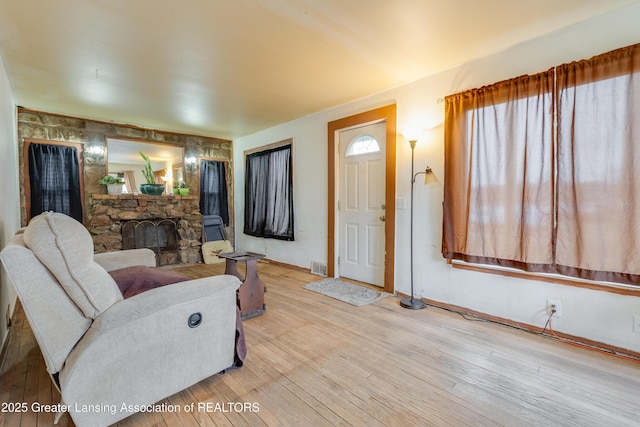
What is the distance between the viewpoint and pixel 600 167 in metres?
2.06

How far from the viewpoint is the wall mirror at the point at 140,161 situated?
4758 mm

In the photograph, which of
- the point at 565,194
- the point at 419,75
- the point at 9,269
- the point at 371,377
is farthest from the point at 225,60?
the point at 565,194

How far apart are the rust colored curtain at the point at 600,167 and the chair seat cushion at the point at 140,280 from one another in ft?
9.62

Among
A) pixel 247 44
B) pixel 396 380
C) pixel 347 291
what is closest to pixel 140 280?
pixel 396 380

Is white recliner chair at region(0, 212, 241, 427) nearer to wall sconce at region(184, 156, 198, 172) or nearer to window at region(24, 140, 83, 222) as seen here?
window at region(24, 140, 83, 222)

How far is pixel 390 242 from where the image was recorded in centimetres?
341

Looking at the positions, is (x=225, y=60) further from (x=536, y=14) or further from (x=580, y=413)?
(x=580, y=413)

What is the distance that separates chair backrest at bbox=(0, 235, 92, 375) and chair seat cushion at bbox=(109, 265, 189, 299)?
18.9 inches

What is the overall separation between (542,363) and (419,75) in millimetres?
2772

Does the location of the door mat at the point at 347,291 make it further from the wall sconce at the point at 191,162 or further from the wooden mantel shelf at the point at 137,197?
the wall sconce at the point at 191,162

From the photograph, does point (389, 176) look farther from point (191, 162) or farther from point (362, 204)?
point (191, 162)

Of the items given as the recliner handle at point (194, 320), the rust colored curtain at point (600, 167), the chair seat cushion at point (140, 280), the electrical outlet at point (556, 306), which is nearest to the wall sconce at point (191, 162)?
the chair seat cushion at point (140, 280)

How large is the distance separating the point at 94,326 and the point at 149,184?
4.09 meters

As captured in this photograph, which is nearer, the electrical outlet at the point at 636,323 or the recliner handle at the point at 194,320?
the recliner handle at the point at 194,320
